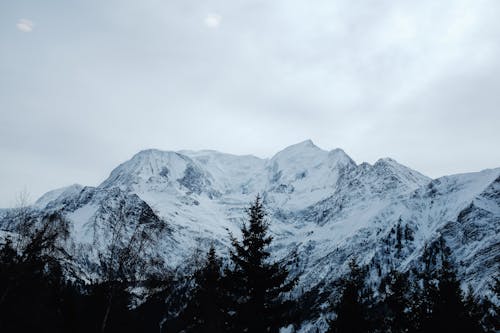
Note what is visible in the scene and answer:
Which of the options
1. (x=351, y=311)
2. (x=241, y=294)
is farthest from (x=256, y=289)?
(x=351, y=311)

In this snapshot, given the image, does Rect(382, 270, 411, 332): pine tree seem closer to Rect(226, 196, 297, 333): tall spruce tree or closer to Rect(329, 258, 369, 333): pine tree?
Rect(329, 258, 369, 333): pine tree

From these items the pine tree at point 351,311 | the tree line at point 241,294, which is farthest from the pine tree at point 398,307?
the pine tree at point 351,311

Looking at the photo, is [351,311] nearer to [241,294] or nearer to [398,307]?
[398,307]

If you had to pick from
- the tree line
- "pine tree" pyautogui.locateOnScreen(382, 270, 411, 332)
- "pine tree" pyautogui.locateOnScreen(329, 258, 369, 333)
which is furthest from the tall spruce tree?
"pine tree" pyautogui.locateOnScreen(382, 270, 411, 332)

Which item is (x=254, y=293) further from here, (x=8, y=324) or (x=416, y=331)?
(x=8, y=324)

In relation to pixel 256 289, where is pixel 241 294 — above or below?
below

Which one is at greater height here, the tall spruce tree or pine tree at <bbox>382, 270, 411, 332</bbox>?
the tall spruce tree

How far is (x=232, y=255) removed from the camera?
981 inches

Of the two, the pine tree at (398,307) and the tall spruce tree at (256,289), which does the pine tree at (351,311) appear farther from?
the tall spruce tree at (256,289)

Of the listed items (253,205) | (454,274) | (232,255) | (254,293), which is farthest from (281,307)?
(454,274)

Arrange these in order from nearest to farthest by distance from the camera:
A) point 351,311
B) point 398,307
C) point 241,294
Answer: point 241,294 < point 351,311 < point 398,307

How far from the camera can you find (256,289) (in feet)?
78.4

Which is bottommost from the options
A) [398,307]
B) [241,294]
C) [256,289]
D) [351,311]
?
[398,307]

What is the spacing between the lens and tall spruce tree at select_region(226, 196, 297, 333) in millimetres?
23188
